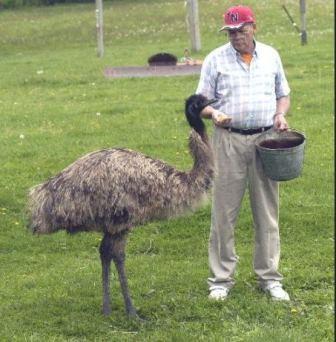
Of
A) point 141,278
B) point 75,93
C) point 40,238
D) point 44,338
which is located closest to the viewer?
point 44,338

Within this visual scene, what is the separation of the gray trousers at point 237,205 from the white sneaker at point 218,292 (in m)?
0.05

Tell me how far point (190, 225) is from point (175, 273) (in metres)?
1.50

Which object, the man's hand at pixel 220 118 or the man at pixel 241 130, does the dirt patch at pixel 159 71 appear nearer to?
the man at pixel 241 130

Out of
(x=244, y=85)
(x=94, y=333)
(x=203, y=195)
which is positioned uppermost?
(x=244, y=85)

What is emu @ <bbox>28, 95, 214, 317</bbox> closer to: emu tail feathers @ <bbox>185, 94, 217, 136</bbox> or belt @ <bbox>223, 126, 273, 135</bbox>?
emu tail feathers @ <bbox>185, 94, 217, 136</bbox>

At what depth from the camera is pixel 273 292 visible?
7.34m

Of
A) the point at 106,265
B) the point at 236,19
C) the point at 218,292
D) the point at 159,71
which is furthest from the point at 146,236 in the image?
the point at 159,71

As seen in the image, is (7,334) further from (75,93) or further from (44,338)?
(75,93)

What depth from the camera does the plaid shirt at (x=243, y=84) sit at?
7.06m

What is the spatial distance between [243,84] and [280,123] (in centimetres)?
44

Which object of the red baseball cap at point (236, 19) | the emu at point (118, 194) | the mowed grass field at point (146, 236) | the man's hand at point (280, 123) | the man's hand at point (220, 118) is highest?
the red baseball cap at point (236, 19)

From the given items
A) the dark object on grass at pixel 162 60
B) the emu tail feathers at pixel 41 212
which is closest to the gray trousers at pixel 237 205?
the emu tail feathers at pixel 41 212

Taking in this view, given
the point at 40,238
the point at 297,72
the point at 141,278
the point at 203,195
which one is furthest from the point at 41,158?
the point at 297,72

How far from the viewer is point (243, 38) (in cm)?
699
